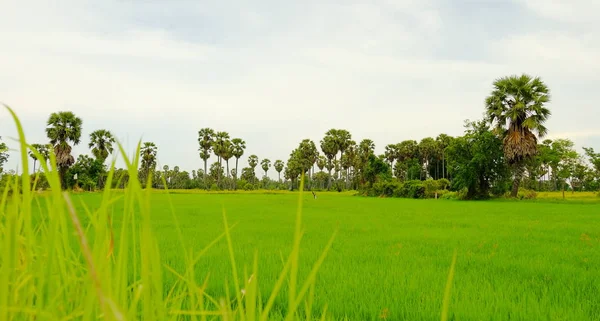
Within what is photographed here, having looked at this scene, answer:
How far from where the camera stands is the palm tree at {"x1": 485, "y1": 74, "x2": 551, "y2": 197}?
1252 inches

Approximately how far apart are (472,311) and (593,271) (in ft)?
9.33

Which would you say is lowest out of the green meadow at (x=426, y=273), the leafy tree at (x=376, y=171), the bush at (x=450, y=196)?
the green meadow at (x=426, y=273)

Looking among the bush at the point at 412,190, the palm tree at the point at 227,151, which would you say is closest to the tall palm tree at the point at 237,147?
the palm tree at the point at 227,151

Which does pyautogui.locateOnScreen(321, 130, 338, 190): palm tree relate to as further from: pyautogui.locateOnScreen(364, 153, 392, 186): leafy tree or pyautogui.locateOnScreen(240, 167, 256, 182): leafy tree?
pyautogui.locateOnScreen(240, 167, 256, 182): leafy tree

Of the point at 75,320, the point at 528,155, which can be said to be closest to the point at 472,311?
the point at 75,320

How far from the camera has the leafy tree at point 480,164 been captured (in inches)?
1384

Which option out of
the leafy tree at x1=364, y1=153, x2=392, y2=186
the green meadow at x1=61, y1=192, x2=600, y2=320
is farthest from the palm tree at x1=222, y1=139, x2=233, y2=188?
the green meadow at x1=61, y1=192, x2=600, y2=320

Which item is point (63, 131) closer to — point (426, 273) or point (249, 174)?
point (426, 273)

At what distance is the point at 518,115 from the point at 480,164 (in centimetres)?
470

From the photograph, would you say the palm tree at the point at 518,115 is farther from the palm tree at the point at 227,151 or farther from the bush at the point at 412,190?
the palm tree at the point at 227,151

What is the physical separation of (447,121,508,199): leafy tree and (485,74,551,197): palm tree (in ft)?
4.83

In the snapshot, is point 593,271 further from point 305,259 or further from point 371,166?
point 371,166

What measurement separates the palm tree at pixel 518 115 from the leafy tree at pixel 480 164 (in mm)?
1474

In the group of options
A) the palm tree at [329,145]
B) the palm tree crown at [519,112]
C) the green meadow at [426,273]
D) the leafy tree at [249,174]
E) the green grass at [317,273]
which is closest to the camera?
the green grass at [317,273]
